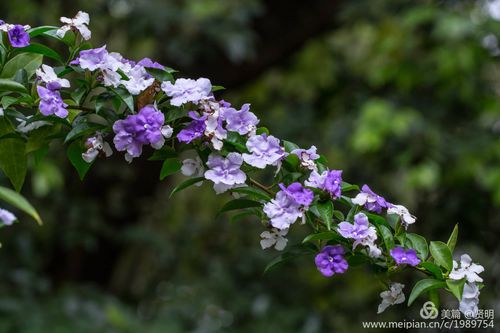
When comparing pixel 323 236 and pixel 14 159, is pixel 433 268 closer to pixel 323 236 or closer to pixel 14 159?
pixel 323 236

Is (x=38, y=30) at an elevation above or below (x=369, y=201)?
above

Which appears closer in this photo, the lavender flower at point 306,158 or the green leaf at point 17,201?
the green leaf at point 17,201

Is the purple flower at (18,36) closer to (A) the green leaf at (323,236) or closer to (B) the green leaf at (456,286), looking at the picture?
(A) the green leaf at (323,236)

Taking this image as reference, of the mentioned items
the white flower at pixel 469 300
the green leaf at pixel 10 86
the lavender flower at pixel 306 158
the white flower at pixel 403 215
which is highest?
the lavender flower at pixel 306 158

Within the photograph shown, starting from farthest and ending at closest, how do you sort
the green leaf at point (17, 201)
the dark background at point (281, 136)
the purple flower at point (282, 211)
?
the dark background at point (281, 136)
the purple flower at point (282, 211)
the green leaf at point (17, 201)

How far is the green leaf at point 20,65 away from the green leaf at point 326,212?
13.7 inches

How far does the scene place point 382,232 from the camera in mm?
786

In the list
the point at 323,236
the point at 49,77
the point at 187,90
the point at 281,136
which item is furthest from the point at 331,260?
the point at 281,136

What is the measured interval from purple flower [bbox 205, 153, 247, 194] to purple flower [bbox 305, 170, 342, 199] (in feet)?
0.24

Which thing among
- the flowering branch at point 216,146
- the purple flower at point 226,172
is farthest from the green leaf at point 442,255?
the purple flower at point 226,172

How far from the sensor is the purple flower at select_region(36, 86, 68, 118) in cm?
76

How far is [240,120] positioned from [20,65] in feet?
0.83

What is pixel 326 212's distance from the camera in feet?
2.52

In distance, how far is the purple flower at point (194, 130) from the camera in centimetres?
78
